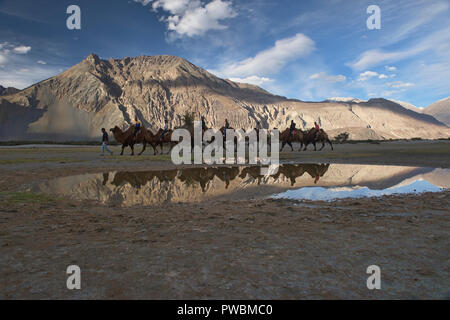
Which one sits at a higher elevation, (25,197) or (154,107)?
(154,107)

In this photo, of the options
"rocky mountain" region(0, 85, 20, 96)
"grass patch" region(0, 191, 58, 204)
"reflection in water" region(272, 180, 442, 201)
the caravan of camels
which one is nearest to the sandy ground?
"grass patch" region(0, 191, 58, 204)

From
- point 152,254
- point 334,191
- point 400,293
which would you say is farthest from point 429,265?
point 334,191

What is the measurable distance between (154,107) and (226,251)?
158 metres

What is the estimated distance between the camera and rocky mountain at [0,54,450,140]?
140 meters

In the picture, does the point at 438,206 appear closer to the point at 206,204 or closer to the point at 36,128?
the point at 206,204

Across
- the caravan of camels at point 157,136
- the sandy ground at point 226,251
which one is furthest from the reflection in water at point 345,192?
the caravan of camels at point 157,136

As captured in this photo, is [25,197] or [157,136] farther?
[157,136]

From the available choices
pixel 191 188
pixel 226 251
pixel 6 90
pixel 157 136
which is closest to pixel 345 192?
pixel 191 188

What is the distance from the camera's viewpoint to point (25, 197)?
6652 millimetres

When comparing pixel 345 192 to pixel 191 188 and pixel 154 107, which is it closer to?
pixel 191 188

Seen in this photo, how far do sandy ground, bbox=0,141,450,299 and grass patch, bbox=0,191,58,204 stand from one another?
601 millimetres

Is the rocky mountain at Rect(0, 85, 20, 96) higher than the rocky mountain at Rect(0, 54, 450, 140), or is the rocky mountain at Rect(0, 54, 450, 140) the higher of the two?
the rocky mountain at Rect(0, 85, 20, 96)

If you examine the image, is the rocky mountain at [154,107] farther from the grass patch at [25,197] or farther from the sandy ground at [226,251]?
the sandy ground at [226,251]

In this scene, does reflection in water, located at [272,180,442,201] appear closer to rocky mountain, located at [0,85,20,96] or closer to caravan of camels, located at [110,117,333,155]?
caravan of camels, located at [110,117,333,155]
